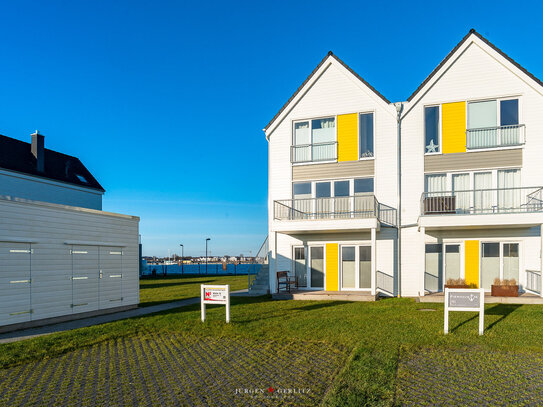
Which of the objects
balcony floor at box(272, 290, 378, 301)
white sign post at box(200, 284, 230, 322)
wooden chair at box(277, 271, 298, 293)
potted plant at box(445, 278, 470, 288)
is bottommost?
balcony floor at box(272, 290, 378, 301)

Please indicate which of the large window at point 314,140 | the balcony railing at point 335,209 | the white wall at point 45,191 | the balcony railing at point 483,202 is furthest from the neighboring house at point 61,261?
the white wall at point 45,191

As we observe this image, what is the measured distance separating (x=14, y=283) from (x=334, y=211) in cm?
1194

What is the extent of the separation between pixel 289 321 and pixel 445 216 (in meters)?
7.68

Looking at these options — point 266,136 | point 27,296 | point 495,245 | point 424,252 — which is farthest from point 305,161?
point 27,296

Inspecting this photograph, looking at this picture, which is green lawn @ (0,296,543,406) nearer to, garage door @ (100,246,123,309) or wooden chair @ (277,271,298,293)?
garage door @ (100,246,123,309)

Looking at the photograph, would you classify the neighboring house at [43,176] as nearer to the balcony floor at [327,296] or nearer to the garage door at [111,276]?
the garage door at [111,276]

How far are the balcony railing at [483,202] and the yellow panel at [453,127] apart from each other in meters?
1.89

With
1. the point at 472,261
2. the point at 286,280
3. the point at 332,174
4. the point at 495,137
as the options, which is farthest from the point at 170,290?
the point at 495,137

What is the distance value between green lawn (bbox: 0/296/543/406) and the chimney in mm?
21363

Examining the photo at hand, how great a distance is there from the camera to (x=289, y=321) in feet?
37.0

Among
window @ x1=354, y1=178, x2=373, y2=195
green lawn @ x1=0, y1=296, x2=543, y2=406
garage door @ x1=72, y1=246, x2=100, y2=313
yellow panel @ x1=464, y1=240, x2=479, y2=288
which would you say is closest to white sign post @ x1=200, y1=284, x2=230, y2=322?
green lawn @ x1=0, y1=296, x2=543, y2=406

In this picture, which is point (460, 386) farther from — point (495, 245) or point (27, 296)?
point (495, 245)

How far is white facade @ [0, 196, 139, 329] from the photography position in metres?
10.8

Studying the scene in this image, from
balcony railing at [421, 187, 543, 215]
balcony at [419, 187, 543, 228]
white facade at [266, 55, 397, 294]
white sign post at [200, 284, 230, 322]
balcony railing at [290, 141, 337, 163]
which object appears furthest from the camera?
balcony railing at [290, 141, 337, 163]
